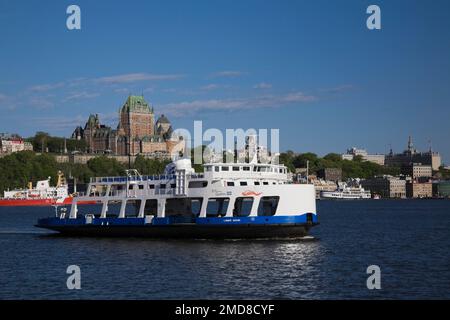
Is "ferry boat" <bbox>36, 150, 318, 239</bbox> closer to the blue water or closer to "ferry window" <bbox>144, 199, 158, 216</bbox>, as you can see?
"ferry window" <bbox>144, 199, 158, 216</bbox>

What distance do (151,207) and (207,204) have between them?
5.89 m

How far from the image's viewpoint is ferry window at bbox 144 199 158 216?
6231cm

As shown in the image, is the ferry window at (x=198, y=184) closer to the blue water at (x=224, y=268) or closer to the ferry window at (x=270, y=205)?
the blue water at (x=224, y=268)

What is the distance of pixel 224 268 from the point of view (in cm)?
4309

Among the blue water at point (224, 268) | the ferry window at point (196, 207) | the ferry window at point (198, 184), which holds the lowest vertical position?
the blue water at point (224, 268)

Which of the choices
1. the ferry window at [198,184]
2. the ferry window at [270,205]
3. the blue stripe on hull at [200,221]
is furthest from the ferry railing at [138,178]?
the ferry window at [270,205]

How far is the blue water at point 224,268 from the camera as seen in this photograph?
3641cm

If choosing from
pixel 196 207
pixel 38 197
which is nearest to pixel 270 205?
pixel 196 207

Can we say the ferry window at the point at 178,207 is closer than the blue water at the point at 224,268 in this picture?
No

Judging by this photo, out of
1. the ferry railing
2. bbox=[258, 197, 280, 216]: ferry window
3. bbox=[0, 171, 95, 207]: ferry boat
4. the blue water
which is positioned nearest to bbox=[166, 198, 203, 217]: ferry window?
the ferry railing

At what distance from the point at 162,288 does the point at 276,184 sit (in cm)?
2018

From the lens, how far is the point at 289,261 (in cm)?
4588
